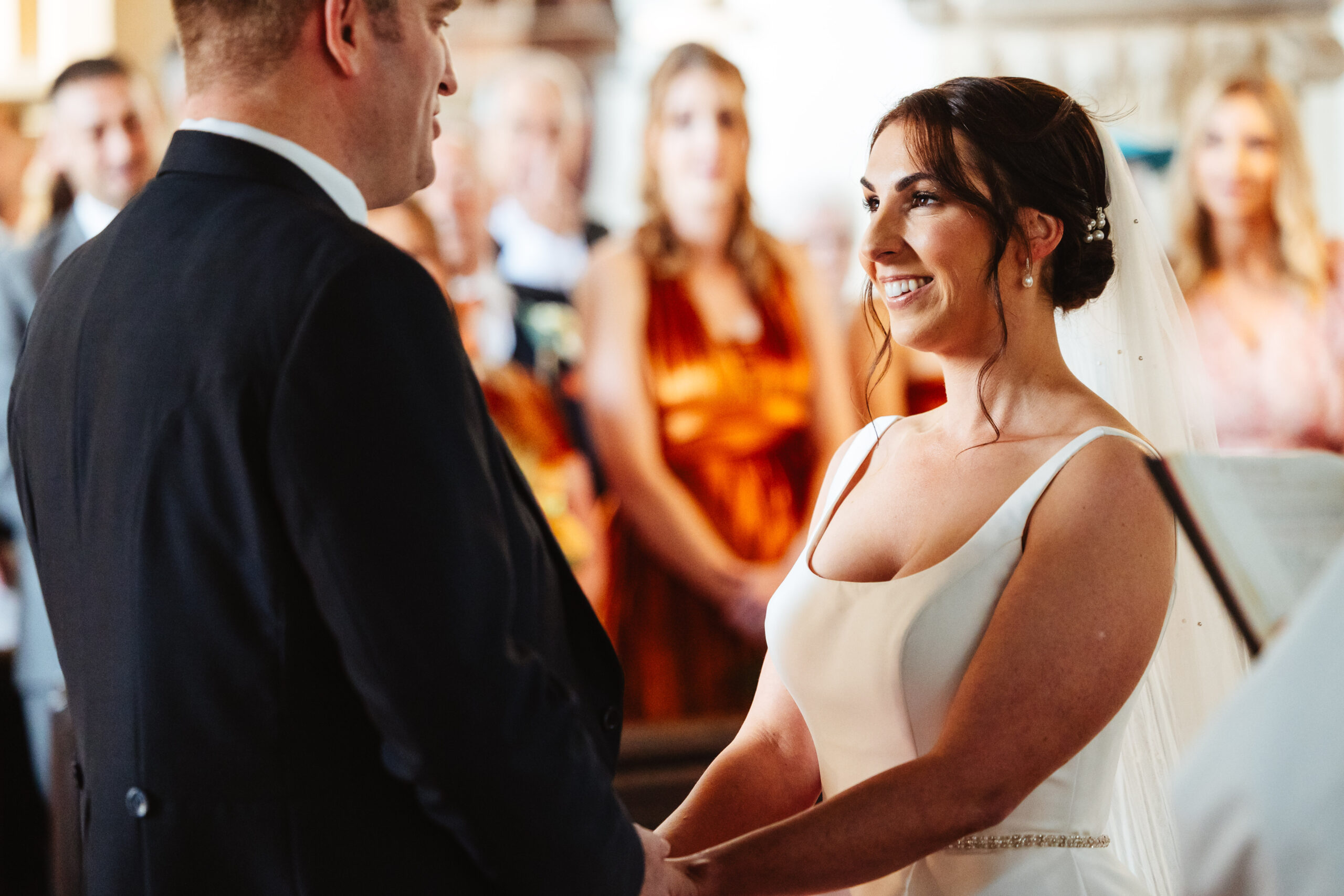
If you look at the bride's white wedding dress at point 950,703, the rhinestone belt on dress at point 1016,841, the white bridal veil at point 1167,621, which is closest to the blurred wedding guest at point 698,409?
the white bridal veil at point 1167,621

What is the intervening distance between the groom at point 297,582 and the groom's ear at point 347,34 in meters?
0.05

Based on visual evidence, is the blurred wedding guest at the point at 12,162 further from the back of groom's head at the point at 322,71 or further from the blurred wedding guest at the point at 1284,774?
the blurred wedding guest at the point at 1284,774

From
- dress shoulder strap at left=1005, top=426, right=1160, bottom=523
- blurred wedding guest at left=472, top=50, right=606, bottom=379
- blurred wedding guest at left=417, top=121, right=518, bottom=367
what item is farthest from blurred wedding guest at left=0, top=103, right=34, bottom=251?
dress shoulder strap at left=1005, top=426, right=1160, bottom=523

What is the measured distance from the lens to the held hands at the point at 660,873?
127 cm

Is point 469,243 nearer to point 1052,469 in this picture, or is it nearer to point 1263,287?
point 1052,469

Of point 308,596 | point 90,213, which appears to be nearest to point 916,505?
point 308,596

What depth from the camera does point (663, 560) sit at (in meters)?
4.12

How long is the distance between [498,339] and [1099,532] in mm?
2914

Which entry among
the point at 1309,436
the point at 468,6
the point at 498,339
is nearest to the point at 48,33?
the point at 468,6

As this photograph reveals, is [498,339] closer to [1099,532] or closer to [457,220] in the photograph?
[457,220]

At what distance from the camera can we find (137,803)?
1.10 meters

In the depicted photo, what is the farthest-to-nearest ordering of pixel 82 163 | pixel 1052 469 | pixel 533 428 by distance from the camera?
pixel 533 428 → pixel 82 163 → pixel 1052 469

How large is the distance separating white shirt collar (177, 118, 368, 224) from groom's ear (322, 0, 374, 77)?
10 centimetres

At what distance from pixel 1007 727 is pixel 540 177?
319 cm
